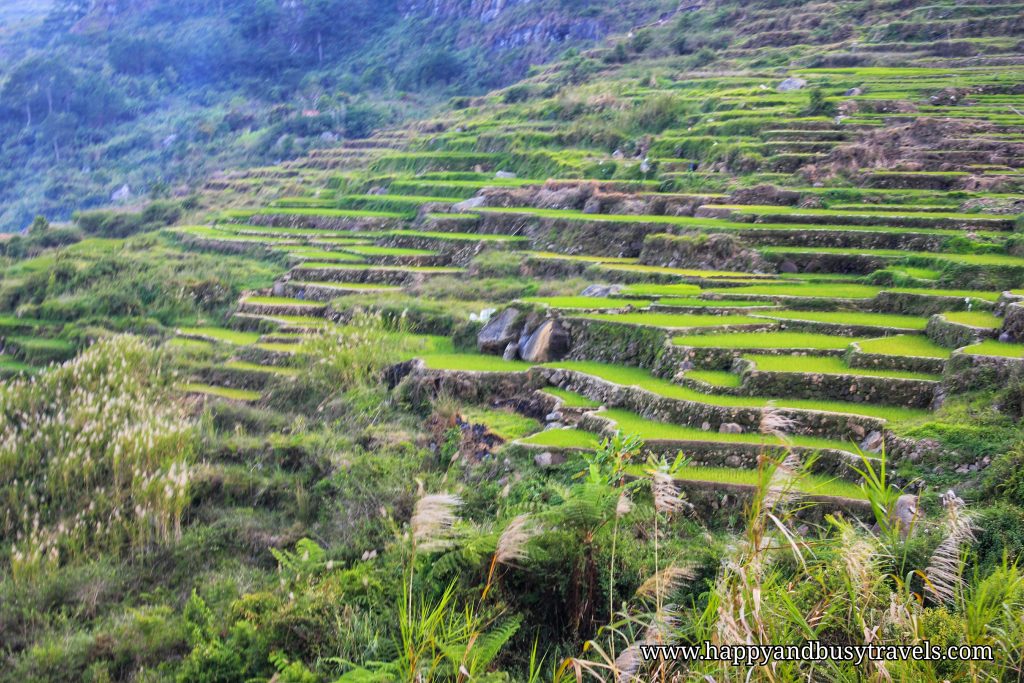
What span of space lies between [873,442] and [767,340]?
3558 millimetres

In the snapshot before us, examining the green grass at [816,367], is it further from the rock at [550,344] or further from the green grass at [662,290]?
the green grass at [662,290]

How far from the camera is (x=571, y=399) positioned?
13453mm

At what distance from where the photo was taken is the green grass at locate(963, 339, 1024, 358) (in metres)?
10.8

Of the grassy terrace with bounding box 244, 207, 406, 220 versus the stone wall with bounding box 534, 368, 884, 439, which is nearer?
the stone wall with bounding box 534, 368, 884, 439

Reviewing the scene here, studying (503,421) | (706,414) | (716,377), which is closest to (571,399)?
(503,421)

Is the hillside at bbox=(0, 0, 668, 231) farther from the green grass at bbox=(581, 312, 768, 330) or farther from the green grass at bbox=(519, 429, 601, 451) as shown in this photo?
the green grass at bbox=(519, 429, 601, 451)

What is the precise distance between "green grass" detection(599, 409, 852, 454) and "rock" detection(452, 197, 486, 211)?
16.0m

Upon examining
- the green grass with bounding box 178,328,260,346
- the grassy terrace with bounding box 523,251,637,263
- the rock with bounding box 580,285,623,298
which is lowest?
the green grass with bounding box 178,328,260,346

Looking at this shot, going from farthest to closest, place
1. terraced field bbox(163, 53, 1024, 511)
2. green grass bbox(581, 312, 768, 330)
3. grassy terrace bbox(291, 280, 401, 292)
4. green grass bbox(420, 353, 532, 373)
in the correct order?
grassy terrace bbox(291, 280, 401, 292) < green grass bbox(420, 353, 532, 373) < green grass bbox(581, 312, 768, 330) < terraced field bbox(163, 53, 1024, 511)

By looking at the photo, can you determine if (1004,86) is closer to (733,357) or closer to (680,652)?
(733,357)

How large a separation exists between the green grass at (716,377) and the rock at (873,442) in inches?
82.8

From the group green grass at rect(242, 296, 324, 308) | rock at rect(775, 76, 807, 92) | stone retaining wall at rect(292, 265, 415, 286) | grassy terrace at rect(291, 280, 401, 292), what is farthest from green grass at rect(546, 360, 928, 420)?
rock at rect(775, 76, 807, 92)

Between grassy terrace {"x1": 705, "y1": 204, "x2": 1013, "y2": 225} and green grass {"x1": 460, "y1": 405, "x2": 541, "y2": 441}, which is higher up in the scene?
grassy terrace {"x1": 705, "y1": 204, "x2": 1013, "y2": 225}

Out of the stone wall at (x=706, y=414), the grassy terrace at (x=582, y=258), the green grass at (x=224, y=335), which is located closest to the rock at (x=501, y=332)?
the stone wall at (x=706, y=414)
